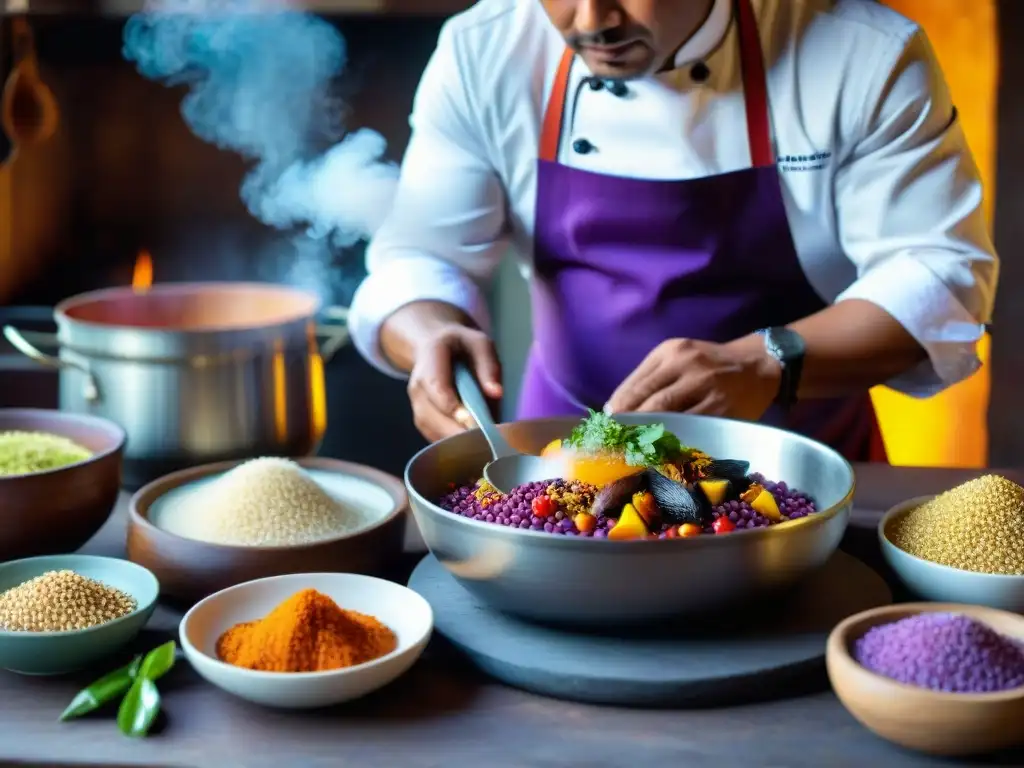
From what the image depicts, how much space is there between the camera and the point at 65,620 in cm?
105

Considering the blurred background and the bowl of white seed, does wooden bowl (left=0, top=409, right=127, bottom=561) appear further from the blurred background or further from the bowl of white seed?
the blurred background

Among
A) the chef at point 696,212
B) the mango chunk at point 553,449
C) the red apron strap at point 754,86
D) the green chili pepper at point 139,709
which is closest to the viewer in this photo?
the green chili pepper at point 139,709

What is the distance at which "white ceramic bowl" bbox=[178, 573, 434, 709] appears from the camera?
958 millimetres

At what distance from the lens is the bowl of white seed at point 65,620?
102 centimetres

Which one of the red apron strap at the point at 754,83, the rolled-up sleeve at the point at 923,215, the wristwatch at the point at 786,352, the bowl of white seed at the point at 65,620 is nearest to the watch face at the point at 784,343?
the wristwatch at the point at 786,352

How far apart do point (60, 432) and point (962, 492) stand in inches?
43.0

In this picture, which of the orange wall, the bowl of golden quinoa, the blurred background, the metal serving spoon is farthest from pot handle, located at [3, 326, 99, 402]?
the orange wall

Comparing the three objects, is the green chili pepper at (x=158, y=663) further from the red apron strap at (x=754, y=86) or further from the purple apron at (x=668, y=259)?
the red apron strap at (x=754, y=86)

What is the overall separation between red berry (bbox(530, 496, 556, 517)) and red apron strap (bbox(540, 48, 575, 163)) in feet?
2.71

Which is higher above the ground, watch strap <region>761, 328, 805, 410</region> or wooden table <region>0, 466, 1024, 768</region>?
watch strap <region>761, 328, 805, 410</region>

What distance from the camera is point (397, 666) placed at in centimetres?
100

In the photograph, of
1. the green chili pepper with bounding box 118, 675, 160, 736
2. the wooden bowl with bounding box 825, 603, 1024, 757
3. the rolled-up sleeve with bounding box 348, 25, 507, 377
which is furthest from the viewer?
the rolled-up sleeve with bounding box 348, 25, 507, 377

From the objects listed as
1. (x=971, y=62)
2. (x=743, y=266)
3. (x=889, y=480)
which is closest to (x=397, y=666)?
(x=889, y=480)

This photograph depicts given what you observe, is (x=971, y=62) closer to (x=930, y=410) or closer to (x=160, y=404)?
(x=930, y=410)
